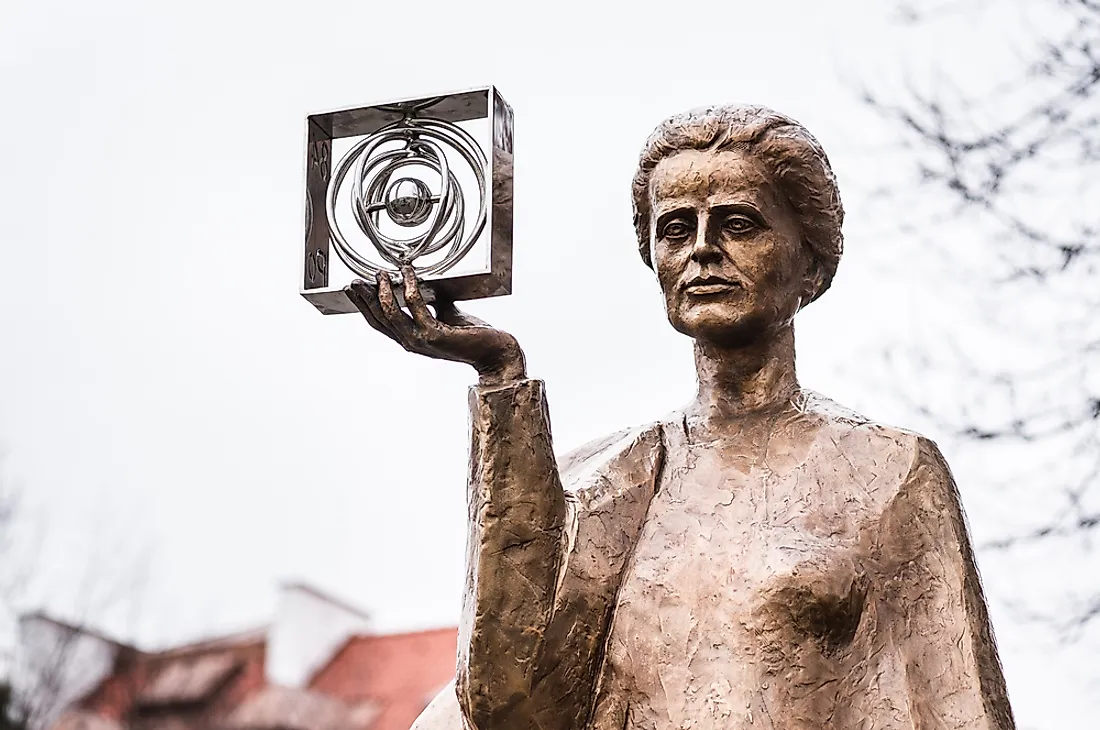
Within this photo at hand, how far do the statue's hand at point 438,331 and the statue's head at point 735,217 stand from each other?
19.3 inches

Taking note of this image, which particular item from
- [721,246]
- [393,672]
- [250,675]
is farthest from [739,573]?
[250,675]

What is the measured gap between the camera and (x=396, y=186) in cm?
466

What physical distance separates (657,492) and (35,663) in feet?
67.0

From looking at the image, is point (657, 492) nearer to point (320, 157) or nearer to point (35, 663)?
point (320, 157)

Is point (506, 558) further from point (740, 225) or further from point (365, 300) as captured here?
point (740, 225)

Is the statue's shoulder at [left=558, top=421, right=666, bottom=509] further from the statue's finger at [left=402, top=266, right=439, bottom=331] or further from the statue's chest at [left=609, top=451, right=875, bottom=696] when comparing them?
A: the statue's finger at [left=402, top=266, right=439, bottom=331]

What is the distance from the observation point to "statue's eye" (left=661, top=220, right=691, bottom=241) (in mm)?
4941

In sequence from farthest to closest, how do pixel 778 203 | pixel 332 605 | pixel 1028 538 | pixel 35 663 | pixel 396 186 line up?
pixel 332 605 → pixel 35 663 → pixel 1028 538 → pixel 778 203 → pixel 396 186

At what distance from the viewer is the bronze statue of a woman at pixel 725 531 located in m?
4.59

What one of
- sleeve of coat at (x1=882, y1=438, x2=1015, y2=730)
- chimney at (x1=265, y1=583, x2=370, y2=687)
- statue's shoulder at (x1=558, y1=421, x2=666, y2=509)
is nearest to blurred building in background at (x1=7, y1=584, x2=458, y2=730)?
chimney at (x1=265, y1=583, x2=370, y2=687)

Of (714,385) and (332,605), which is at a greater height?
(714,385)

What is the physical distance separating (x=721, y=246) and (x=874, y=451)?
0.60m

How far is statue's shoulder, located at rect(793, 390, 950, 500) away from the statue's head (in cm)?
29

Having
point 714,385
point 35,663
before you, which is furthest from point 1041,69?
point 35,663
